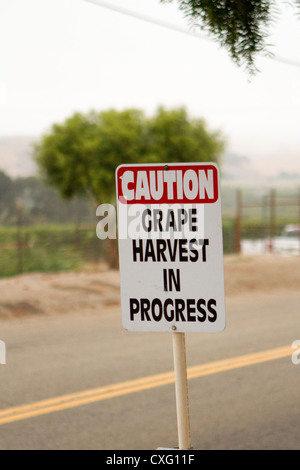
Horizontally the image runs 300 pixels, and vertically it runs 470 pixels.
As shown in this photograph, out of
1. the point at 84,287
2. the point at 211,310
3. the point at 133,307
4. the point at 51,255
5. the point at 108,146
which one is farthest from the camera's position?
the point at 51,255

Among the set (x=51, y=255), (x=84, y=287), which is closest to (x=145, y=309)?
(x=84, y=287)

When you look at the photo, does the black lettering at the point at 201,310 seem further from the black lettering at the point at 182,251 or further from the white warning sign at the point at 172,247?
the black lettering at the point at 182,251

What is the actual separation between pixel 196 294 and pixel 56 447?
280 cm

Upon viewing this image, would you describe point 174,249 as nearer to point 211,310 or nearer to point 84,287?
point 211,310

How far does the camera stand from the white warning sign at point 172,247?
10.2ft

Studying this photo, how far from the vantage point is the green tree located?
18.7 metres

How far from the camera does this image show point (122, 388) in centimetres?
702

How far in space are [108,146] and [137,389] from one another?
1236cm

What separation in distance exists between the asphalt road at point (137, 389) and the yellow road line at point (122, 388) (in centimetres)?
1

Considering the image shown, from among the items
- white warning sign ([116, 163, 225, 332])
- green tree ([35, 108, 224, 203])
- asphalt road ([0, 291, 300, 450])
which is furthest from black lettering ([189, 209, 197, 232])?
green tree ([35, 108, 224, 203])

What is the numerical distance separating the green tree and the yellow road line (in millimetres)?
10698

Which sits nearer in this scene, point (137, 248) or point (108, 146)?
point (137, 248)

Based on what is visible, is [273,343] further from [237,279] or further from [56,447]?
[237,279]

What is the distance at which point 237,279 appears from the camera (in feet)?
55.1
